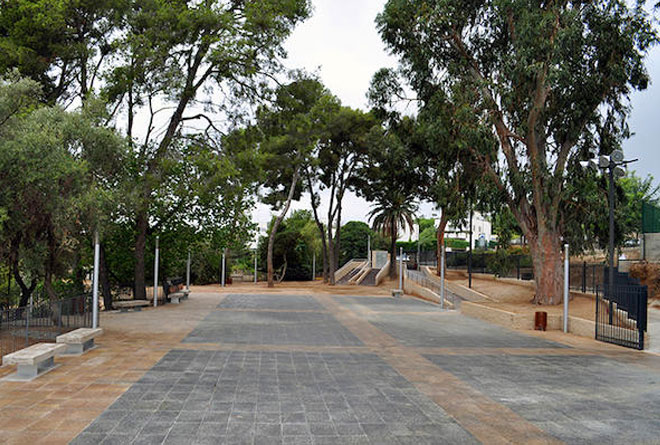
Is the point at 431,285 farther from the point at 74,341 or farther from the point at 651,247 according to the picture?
the point at 74,341

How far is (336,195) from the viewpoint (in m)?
41.7

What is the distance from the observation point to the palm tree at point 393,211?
41872 mm

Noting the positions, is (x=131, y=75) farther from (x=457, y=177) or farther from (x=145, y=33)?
(x=457, y=177)

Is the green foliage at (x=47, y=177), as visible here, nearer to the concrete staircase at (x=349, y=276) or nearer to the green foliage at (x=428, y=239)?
the concrete staircase at (x=349, y=276)

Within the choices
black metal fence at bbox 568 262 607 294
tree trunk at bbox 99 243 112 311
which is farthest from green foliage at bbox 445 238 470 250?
tree trunk at bbox 99 243 112 311

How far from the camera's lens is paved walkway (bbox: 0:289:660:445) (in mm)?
5754

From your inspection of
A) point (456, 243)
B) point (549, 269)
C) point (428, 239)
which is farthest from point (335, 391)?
point (428, 239)

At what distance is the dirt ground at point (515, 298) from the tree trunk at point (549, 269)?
1.80ft

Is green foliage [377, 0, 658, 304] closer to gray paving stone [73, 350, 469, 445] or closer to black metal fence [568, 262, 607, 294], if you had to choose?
black metal fence [568, 262, 607, 294]

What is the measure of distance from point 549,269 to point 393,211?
2481cm

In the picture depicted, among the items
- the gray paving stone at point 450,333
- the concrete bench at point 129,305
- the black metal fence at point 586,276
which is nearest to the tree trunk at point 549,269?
the black metal fence at point 586,276

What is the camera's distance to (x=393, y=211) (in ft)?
146

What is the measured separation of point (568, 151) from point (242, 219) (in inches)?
536

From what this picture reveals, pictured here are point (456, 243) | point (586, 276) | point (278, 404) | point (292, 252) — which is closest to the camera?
point (278, 404)
